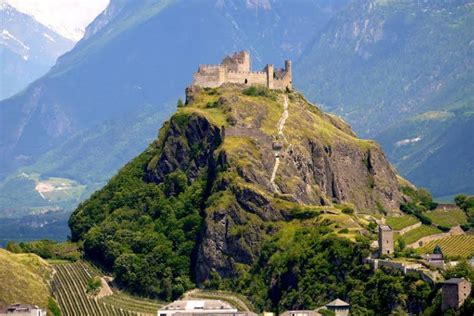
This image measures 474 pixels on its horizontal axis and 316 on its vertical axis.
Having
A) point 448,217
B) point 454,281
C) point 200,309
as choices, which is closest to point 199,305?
point 200,309

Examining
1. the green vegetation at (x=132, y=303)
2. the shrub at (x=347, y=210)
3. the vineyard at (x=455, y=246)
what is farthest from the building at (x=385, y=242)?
the green vegetation at (x=132, y=303)

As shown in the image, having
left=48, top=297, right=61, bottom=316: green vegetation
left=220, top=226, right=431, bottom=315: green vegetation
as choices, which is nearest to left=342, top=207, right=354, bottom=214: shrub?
left=220, top=226, right=431, bottom=315: green vegetation

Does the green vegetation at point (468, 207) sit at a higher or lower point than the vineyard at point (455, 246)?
higher

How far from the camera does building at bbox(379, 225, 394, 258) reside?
510ft

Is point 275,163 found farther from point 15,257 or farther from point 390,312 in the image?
point 390,312

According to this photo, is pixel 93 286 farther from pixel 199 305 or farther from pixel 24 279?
pixel 199 305

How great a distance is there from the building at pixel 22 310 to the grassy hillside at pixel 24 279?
4.85 metres

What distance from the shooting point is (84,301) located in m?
176

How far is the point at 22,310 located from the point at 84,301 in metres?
17.4

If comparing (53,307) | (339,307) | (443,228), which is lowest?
(339,307)

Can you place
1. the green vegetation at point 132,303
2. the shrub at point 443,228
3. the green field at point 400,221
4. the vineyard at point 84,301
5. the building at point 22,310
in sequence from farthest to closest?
the shrub at point 443,228 < the green field at point 400,221 < the green vegetation at point 132,303 < the vineyard at point 84,301 < the building at point 22,310

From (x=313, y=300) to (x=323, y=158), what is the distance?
3915 cm

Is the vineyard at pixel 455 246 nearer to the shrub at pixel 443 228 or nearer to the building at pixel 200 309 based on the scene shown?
the shrub at pixel 443 228

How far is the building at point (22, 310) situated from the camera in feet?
519
